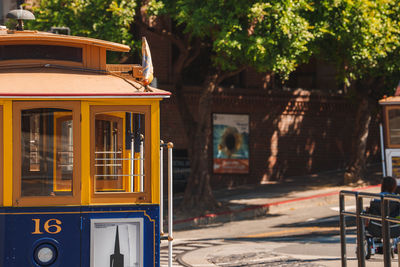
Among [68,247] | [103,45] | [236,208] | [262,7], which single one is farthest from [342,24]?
[68,247]

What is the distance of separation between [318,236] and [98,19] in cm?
765

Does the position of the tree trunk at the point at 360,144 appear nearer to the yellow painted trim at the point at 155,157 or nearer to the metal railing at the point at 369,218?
the metal railing at the point at 369,218

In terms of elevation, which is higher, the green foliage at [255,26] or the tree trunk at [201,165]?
the green foliage at [255,26]

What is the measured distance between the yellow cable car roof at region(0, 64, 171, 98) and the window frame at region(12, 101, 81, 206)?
0.13 meters

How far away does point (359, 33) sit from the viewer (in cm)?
1834

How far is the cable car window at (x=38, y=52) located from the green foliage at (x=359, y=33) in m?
11.0

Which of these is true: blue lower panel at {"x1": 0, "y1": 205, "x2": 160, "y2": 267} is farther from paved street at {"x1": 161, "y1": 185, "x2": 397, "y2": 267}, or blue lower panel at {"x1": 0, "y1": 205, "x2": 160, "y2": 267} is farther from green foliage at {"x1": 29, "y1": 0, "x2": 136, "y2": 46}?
green foliage at {"x1": 29, "y1": 0, "x2": 136, "y2": 46}

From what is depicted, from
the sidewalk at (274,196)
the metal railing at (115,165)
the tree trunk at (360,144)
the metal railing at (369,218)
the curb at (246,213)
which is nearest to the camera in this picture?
the metal railing at (115,165)

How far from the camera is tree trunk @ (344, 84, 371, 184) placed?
77.8 ft

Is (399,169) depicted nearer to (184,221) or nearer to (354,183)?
(184,221)

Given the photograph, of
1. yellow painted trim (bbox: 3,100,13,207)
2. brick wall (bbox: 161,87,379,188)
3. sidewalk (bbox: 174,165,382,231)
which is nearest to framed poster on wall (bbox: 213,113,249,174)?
brick wall (bbox: 161,87,379,188)

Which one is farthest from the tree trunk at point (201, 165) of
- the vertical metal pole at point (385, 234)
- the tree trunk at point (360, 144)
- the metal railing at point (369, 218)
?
the vertical metal pole at point (385, 234)

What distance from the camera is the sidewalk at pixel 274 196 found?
62.4 feet

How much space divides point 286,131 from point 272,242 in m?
13.4
